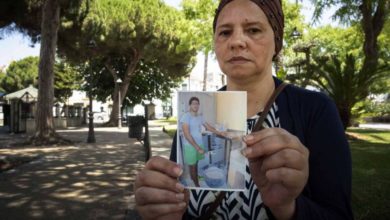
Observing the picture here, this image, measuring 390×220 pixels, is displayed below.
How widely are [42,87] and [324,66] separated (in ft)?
39.2

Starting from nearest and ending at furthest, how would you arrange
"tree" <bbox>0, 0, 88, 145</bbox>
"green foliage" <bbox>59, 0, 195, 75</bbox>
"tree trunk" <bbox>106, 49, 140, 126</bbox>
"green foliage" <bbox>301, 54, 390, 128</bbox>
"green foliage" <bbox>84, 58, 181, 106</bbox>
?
"green foliage" <bbox>301, 54, 390, 128</bbox> → "tree" <bbox>0, 0, 88, 145</bbox> → "green foliage" <bbox>59, 0, 195, 75</bbox> → "tree trunk" <bbox>106, 49, 140, 126</bbox> → "green foliage" <bbox>84, 58, 181, 106</bbox>

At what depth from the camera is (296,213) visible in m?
1.32

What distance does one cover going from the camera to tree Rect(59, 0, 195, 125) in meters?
25.2

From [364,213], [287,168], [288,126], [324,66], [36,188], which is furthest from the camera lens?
[324,66]

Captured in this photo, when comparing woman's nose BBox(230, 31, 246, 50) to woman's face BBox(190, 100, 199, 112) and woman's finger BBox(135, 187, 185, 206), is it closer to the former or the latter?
woman's face BBox(190, 100, 199, 112)

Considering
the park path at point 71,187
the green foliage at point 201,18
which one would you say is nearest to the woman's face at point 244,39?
the park path at point 71,187

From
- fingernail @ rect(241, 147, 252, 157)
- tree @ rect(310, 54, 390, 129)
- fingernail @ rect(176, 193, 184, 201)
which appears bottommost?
fingernail @ rect(176, 193, 184, 201)

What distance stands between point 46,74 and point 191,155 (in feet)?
55.5

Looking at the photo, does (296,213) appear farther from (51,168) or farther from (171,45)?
(171,45)

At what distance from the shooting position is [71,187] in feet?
26.2

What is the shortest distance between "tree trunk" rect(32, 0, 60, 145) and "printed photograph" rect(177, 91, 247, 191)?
16.6m

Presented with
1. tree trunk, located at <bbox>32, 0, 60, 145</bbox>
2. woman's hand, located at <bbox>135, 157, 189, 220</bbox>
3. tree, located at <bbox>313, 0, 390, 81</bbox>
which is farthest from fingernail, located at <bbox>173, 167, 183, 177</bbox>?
tree trunk, located at <bbox>32, 0, 60, 145</bbox>

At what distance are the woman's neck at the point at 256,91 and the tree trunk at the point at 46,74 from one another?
53.4ft

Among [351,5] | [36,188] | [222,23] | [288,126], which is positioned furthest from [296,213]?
[351,5]
